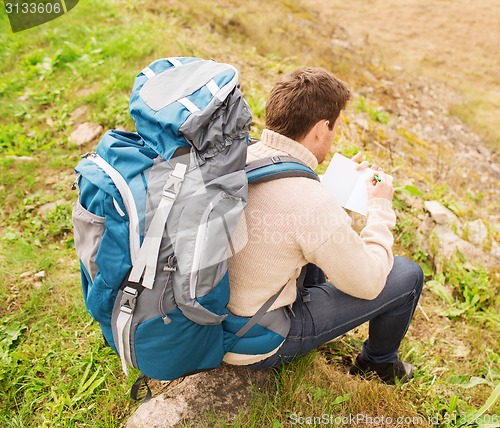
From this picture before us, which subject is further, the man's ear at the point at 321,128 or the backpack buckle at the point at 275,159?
the man's ear at the point at 321,128

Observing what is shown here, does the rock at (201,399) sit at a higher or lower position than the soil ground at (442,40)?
higher

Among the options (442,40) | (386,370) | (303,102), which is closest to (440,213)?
(386,370)

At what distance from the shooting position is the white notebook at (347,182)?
2.57 metres

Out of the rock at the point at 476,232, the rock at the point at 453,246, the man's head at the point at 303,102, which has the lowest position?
the rock at the point at 476,232

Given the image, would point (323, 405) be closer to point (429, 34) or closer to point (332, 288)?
point (332, 288)

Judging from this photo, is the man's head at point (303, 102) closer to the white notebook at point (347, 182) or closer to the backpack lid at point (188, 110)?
the backpack lid at point (188, 110)

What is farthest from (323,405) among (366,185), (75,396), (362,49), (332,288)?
(362,49)

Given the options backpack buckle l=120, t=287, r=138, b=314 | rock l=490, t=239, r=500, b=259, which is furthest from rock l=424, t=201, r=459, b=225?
backpack buckle l=120, t=287, r=138, b=314

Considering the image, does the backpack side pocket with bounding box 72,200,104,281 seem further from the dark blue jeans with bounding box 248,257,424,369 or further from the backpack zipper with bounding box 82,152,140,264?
the dark blue jeans with bounding box 248,257,424,369

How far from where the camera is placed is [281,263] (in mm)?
2088

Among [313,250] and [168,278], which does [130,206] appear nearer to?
[168,278]

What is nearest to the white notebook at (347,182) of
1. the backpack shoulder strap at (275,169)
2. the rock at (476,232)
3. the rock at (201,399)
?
the backpack shoulder strap at (275,169)

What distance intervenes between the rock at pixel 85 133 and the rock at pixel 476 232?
390 cm

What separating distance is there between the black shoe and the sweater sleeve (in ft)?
2.45
